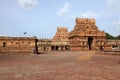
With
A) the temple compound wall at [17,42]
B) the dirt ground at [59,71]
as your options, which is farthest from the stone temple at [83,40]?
the dirt ground at [59,71]

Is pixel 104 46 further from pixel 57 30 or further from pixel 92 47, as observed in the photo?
pixel 57 30

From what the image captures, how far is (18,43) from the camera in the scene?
174 ft

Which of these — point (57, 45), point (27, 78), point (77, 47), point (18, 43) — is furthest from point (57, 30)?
point (27, 78)

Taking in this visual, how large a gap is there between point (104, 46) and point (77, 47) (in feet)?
29.0

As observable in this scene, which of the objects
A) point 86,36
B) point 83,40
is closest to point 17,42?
point 83,40

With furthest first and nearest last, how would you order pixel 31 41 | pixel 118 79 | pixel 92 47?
pixel 92 47, pixel 31 41, pixel 118 79

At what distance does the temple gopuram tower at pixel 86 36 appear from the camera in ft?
223

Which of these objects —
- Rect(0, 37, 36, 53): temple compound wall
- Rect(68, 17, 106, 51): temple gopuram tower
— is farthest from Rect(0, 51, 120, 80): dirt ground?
Rect(68, 17, 106, 51): temple gopuram tower

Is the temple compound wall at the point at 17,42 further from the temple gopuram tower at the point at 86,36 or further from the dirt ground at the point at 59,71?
the dirt ground at the point at 59,71

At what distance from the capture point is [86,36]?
2810 inches

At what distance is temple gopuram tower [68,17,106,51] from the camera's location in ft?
223

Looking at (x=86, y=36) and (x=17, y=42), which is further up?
(x=86, y=36)

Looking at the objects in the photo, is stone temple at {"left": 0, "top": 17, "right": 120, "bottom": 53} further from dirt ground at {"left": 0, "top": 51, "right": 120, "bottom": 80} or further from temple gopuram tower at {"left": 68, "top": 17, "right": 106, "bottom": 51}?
dirt ground at {"left": 0, "top": 51, "right": 120, "bottom": 80}

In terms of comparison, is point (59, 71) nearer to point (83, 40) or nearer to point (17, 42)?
point (17, 42)
